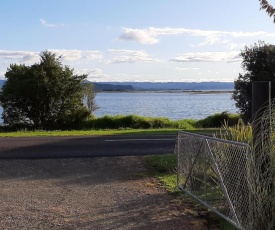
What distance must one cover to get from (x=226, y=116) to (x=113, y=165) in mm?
22104

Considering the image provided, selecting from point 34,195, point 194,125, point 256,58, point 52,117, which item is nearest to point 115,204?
point 34,195

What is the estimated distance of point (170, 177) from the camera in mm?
10789

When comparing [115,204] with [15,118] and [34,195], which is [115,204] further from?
[15,118]

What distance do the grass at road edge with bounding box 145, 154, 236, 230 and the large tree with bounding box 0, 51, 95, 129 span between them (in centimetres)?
2315

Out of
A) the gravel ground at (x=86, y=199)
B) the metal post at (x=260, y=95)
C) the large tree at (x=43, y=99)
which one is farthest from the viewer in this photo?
the large tree at (x=43, y=99)

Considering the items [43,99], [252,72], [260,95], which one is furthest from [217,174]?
[43,99]

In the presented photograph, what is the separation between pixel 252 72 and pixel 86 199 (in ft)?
55.5

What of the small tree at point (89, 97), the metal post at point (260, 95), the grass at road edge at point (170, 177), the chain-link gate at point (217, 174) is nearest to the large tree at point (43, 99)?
the small tree at point (89, 97)

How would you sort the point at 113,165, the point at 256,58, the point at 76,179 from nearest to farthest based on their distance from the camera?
the point at 76,179 → the point at 113,165 → the point at 256,58

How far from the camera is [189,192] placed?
349 inches

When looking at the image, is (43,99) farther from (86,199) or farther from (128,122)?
(86,199)

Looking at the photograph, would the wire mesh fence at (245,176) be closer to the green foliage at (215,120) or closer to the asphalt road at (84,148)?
the asphalt road at (84,148)

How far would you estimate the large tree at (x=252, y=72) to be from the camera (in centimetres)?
2345

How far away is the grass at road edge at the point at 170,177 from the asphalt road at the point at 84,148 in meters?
1.52
